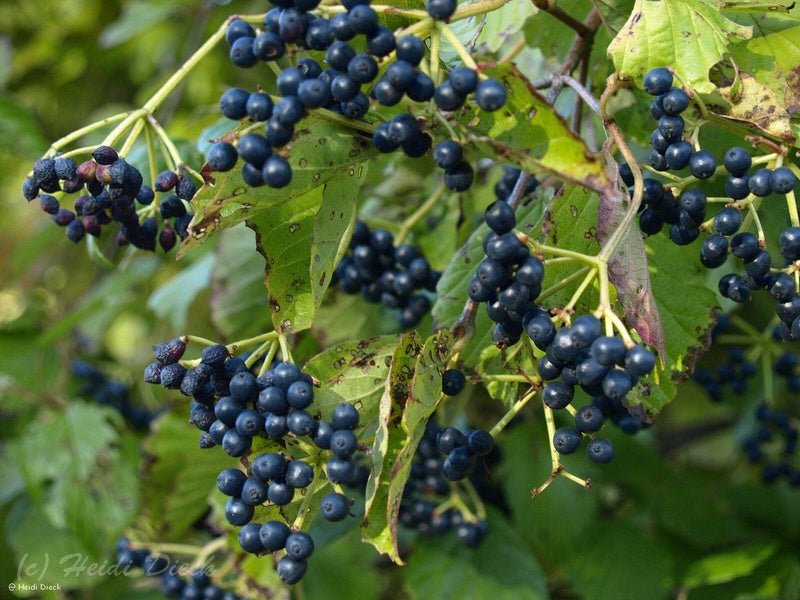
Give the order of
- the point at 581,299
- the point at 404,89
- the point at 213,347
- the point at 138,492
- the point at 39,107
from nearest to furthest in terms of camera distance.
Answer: the point at 404,89 → the point at 213,347 → the point at 581,299 → the point at 138,492 → the point at 39,107

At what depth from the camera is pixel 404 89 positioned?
1.10 m

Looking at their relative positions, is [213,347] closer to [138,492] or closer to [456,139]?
[456,139]

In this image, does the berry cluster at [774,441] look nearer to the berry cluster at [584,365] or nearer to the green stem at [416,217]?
the green stem at [416,217]

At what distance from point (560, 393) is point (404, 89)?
0.50 metres

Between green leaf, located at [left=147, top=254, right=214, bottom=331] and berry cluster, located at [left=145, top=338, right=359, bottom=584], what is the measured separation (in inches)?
59.3

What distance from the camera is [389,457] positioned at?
50.6 inches

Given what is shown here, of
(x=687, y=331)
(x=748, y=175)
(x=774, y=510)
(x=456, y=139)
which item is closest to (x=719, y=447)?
(x=774, y=510)

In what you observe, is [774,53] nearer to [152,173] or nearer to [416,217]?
[416,217]

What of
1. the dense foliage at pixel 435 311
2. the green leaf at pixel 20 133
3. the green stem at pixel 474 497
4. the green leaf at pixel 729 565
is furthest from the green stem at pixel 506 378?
the green leaf at pixel 20 133

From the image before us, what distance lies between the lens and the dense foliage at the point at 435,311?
1.17 m

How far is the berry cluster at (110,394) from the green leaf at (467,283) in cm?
196

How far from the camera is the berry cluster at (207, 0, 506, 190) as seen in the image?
3.58 feet

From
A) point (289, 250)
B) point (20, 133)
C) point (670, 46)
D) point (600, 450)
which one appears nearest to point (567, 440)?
point (600, 450)

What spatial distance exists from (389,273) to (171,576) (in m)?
1.04
